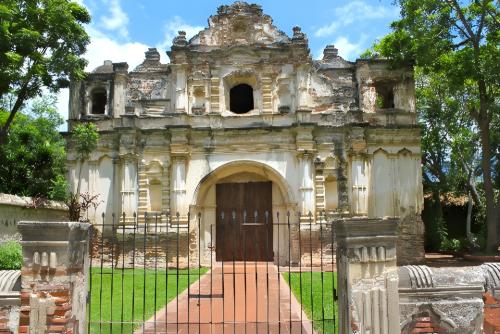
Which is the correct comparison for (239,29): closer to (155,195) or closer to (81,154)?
(155,195)

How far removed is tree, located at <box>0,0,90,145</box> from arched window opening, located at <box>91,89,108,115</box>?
2.20 metres

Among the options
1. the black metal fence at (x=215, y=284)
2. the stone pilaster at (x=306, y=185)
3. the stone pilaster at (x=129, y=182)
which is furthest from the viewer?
the stone pilaster at (x=129, y=182)

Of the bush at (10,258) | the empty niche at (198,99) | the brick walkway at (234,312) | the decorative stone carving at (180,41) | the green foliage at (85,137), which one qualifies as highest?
the decorative stone carving at (180,41)

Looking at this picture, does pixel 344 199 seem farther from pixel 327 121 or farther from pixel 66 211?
pixel 66 211

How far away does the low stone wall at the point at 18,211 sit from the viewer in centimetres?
1360

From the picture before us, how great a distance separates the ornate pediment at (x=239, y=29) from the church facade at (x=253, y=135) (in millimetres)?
36

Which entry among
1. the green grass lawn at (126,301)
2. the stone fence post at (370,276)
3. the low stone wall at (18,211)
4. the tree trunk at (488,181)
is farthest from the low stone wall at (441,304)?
the tree trunk at (488,181)

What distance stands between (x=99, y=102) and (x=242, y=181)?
6.23 m

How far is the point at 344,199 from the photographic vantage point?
648 inches

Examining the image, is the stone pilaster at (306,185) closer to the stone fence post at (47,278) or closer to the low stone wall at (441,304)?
Answer: the low stone wall at (441,304)

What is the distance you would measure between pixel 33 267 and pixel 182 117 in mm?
12298

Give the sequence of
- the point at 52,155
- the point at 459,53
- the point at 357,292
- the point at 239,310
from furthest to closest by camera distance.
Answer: the point at 52,155
the point at 459,53
the point at 239,310
the point at 357,292

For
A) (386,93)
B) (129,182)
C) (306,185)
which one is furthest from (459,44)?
(129,182)

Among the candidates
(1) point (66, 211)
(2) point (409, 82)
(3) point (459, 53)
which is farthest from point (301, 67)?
(1) point (66, 211)
